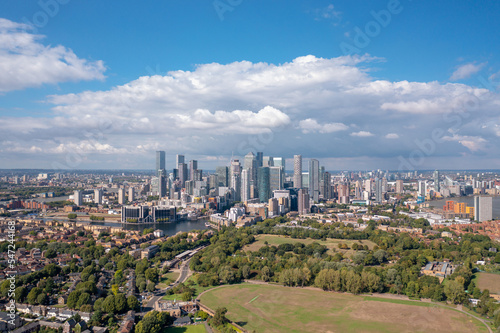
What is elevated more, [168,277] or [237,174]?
[237,174]

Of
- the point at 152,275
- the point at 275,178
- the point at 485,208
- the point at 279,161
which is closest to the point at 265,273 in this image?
the point at 152,275

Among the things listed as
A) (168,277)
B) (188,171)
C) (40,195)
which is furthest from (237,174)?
(168,277)

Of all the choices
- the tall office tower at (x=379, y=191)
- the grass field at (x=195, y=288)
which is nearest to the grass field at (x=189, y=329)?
the grass field at (x=195, y=288)

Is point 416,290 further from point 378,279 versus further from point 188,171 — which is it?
point 188,171

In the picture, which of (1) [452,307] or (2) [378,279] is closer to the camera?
(1) [452,307]

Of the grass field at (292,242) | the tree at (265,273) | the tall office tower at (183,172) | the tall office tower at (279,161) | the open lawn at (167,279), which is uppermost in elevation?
the tall office tower at (279,161)

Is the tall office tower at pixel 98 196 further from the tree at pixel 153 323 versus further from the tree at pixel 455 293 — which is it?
the tree at pixel 455 293

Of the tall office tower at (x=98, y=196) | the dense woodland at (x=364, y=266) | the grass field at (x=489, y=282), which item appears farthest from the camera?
the tall office tower at (x=98, y=196)
